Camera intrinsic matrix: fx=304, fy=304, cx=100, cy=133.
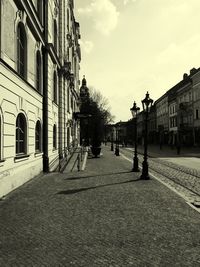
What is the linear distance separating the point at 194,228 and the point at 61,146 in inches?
678

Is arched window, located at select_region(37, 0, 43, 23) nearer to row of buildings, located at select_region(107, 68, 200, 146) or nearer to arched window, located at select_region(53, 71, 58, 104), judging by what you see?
arched window, located at select_region(53, 71, 58, 104)

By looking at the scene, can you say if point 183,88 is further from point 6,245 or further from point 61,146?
point 6,245

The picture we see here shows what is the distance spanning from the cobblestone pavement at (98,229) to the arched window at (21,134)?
7.17ft

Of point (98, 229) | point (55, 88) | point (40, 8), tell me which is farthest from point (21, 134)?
point (55, 88)

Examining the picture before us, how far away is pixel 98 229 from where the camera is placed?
19.9ft

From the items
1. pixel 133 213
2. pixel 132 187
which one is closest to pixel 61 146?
pixel 132 187

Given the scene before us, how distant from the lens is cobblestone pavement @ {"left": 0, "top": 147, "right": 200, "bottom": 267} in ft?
15.0

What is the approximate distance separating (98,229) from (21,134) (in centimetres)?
717

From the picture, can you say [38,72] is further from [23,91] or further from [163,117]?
[163,117]

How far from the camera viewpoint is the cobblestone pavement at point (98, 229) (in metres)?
4.56

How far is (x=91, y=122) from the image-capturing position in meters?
60.0

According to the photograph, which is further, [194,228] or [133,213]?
[133,213]

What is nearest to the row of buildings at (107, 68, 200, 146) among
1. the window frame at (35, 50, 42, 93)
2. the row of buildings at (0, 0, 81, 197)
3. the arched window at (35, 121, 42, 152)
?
the row of buildings at (0, 0, 81, 197)

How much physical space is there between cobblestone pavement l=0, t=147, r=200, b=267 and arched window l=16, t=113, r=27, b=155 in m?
2.19
